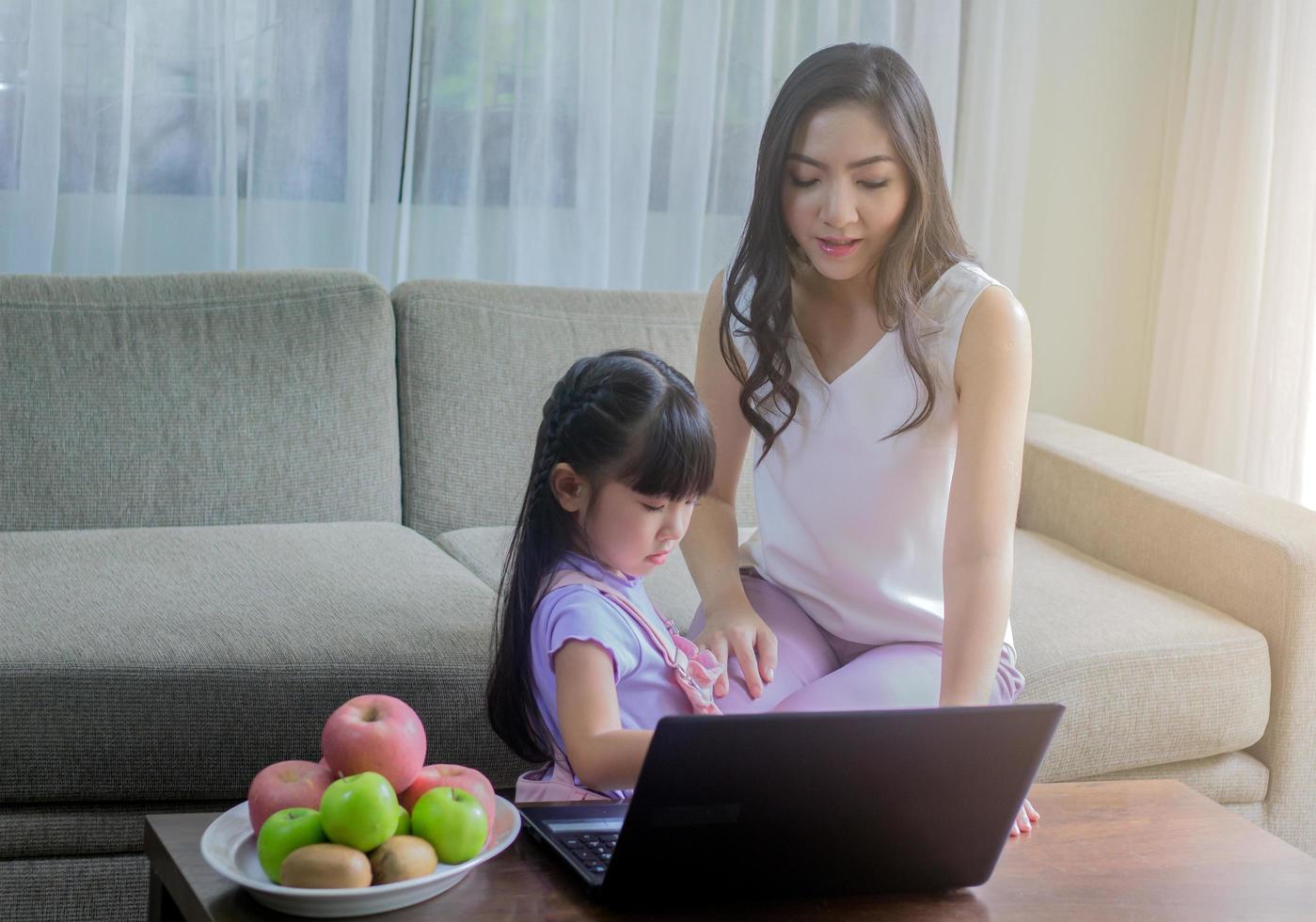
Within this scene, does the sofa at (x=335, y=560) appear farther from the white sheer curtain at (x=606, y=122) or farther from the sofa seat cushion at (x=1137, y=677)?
the white sheer curtain at (x=606, y=122)

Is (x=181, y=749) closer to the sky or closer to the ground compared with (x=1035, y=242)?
closer to the ground

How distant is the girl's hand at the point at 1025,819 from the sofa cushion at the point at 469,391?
1.24 metres

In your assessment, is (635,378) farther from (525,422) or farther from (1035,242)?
(1035,242)

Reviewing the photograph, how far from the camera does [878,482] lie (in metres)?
1.66

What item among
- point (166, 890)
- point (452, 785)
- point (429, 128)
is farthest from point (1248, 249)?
point (166, 890)

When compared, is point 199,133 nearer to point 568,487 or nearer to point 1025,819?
point 568,487

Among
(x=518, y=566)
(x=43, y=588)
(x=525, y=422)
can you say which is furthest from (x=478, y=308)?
(x=518, y=566)

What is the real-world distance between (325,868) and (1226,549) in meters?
1.57

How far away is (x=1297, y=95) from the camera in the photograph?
2.91 m

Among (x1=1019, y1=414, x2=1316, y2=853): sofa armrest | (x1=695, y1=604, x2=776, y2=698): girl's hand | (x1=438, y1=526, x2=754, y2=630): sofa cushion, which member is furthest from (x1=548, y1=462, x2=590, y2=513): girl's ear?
(x1=1019, y1=414, x2=1316, y2=853): sofa armrest

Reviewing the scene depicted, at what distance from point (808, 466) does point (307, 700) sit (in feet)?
→ 2.04

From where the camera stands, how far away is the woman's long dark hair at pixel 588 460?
4.36 feet

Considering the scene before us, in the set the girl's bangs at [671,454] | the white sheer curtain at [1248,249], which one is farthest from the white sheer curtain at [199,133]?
the white sheer curtain at [1248,249]

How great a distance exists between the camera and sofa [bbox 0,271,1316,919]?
168 cm
